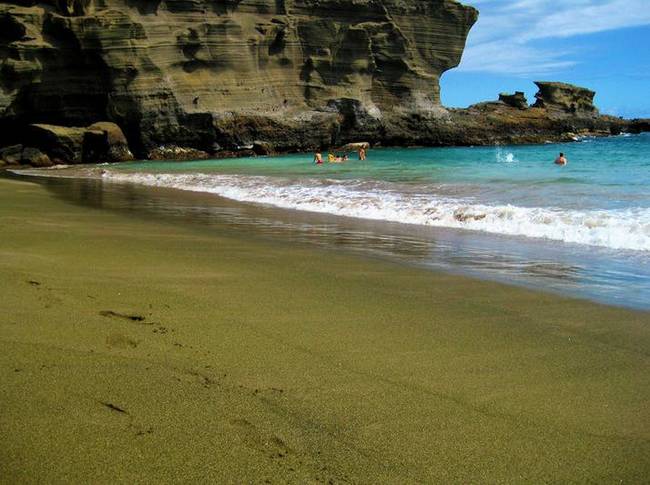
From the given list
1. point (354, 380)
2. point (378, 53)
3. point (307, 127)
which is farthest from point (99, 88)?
point (354, 380)

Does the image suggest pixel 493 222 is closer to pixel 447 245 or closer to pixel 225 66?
pixel 447 245

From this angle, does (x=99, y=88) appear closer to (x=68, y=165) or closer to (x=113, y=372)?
(x=68, y=165)

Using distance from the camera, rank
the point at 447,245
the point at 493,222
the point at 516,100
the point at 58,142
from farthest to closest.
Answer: the point at 516,100 → the point at 58,142 → the point at 493,222 → the point at 447,245

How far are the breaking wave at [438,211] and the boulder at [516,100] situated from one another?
42254 mm

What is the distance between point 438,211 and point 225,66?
105ft

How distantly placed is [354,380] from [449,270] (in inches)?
123

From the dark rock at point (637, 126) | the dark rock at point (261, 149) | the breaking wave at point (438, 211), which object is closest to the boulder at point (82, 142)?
the dark rock at point (261, 149)

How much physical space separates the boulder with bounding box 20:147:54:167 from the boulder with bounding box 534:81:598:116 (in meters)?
42.9

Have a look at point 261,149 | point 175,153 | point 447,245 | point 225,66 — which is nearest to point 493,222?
point 447,245

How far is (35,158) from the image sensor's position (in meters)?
31.2

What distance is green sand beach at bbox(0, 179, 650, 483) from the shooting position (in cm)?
209

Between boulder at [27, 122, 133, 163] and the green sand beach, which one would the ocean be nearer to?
the green sand beach

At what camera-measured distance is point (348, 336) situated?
11.5 feet

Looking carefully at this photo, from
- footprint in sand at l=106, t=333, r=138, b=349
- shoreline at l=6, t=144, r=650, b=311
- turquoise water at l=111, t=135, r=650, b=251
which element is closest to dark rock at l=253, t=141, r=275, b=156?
turquoise water at l=111, t=135, r=650, b=251
